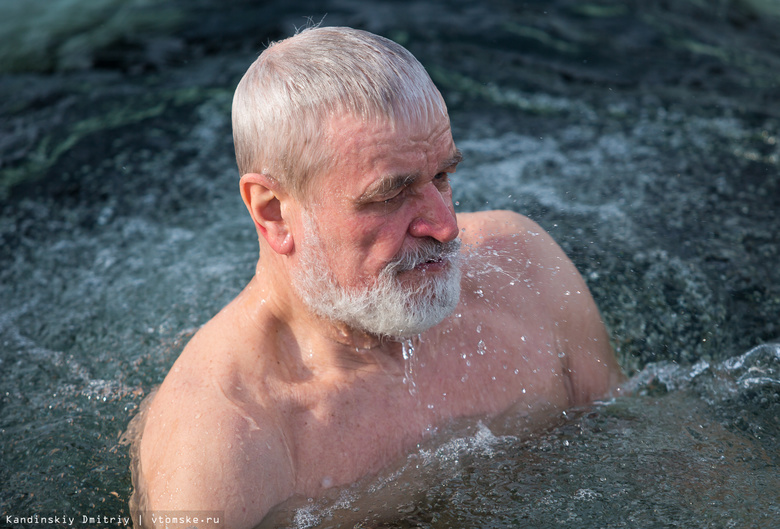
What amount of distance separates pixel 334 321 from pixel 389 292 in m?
0.26

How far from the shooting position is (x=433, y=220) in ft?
7.34

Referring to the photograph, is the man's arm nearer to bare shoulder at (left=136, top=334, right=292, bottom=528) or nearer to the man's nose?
bare shoulder at (left=136, top=334, right=292, bottom=528)

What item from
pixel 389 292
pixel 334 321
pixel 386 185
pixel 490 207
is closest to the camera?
pixel 386 185

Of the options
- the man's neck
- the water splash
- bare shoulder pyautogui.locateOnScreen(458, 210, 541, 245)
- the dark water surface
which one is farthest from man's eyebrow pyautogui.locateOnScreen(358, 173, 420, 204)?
the dark water surface

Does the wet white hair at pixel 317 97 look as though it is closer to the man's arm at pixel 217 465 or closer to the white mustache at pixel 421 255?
the white mustache at pixel 421 255

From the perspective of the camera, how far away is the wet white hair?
218cm

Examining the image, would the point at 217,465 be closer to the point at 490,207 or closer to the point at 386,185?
the point at 386,185

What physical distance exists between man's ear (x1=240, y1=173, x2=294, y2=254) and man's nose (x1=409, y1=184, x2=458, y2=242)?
40 cm

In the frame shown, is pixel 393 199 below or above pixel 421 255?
above

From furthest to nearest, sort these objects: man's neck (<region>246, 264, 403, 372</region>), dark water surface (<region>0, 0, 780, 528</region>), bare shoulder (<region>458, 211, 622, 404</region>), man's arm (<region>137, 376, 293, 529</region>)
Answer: bare shoulder (<region>458, 211, 622, 404</region>) → dark water surface (<region>0, 0, 780, 528</region>) → man's neck (<region>246, 264, 403, 372</region>) → man's arm (<region>137, 376, 293, 529</region>)

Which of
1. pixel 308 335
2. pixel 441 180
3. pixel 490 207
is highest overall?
pixel 441 180

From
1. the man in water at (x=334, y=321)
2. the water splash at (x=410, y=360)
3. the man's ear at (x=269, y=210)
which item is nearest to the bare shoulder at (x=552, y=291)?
the man in water at (x=334, y=321)

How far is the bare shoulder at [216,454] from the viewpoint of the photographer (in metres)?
2.17

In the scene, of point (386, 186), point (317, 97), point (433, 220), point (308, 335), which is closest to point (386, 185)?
point (386, 186)
